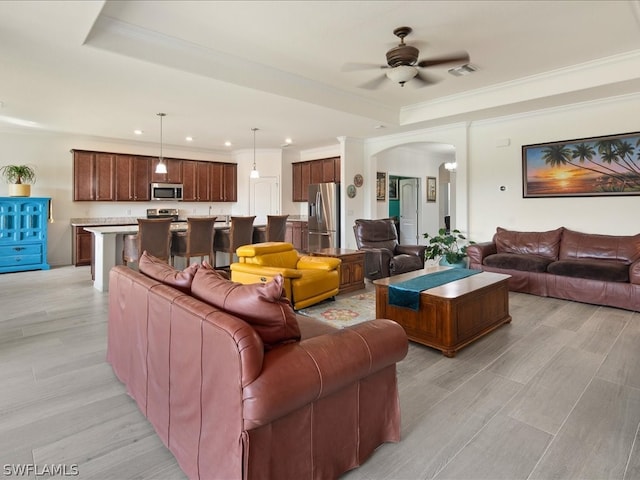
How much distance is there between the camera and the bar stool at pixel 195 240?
5.41 metres

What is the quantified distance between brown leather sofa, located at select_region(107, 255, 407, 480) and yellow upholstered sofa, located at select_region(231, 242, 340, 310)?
1915 millimetres

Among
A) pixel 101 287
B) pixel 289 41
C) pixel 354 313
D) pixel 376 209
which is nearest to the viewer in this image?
pixel 289 41

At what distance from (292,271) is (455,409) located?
2.17 meters

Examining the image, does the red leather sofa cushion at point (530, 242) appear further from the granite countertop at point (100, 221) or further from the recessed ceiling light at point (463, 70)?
the granite countertop at point (100, 221)

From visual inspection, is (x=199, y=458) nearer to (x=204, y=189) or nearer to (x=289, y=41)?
(x=289, y=41)

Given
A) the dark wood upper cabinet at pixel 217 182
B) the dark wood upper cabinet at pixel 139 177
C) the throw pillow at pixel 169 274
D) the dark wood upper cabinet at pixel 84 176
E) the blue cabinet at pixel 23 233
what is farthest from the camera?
the dark wood upper cabinet at pixel 217 182

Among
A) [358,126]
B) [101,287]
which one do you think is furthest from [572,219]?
[101,287]

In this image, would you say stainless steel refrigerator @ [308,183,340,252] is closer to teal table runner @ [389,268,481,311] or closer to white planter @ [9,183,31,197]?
teal table runner @ [389,268,481,311]

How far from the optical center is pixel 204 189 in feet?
28.8

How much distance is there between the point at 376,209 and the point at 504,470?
6.45 metres

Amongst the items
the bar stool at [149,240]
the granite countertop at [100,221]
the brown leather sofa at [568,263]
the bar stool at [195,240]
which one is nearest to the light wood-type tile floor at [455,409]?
the brown leather sofa at [568,263]

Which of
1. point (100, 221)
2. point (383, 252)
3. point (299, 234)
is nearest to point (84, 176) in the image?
point (100, 221)

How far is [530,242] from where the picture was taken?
5270 mm

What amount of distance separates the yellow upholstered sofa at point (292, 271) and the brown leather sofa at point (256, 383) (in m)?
1.91
